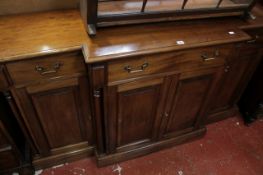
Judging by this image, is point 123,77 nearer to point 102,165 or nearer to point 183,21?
point 183,21

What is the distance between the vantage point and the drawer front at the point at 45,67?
0.93 m

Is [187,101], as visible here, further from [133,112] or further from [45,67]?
[45,67]

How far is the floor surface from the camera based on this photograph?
1450 mm

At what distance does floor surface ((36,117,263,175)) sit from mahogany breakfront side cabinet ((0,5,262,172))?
6cm

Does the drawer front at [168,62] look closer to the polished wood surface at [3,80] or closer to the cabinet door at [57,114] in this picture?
the cabinet door at [57,114]

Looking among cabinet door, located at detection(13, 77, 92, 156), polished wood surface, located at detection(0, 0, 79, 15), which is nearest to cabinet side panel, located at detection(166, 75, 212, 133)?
cabinet door, located at detection(13, 77, 92, 156)

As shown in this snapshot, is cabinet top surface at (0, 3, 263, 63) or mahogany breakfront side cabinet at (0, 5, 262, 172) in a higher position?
cabinet top surface at (0, 3, 263, 63)

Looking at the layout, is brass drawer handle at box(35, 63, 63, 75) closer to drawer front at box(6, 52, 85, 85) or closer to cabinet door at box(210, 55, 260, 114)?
drawer front at box(6, 52, 85, 85)

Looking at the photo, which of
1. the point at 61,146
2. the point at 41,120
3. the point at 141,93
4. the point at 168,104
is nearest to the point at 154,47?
the point at 141,93

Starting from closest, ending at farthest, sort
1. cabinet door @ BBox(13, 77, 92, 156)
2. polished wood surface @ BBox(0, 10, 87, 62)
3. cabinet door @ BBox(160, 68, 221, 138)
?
polished wood surface @ BBox(0, 10, 87, 62) → cabinet door @ BBox(13, 77, 92, 156) → cabinet door @ BBox(160, 68, 221, 138)

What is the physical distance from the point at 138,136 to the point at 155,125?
0.45 feet

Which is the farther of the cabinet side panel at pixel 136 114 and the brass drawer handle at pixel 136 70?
the cabinet side panel at pixel 136 114

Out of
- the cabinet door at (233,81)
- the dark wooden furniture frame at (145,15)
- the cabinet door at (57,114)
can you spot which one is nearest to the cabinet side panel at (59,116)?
the cabinet door at (57,114)

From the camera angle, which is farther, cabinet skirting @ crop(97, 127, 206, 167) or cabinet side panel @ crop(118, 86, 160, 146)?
cabinet skirting @ crop(97, 127, 206, 167)
